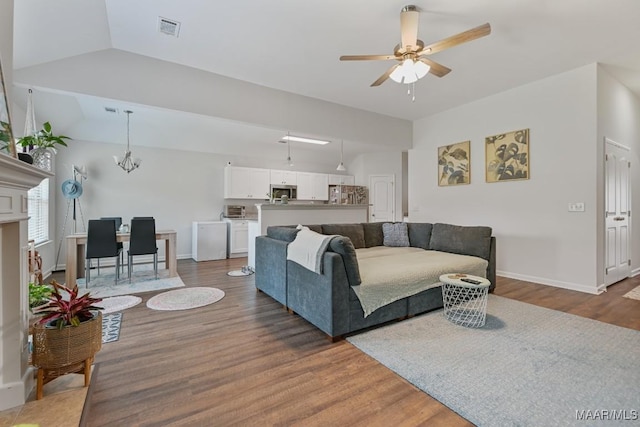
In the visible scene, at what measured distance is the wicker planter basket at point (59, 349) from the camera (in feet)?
5.15

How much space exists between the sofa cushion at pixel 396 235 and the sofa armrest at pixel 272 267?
2.02 meters

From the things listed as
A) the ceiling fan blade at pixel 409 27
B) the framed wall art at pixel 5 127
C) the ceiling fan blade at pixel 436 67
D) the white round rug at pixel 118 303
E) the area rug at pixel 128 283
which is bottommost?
the white round rug at pixel 118 303

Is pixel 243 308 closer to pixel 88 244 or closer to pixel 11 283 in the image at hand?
pixel 11 283

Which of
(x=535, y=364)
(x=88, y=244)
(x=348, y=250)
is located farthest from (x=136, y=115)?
(x=535, y=364)

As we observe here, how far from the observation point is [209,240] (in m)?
6.29

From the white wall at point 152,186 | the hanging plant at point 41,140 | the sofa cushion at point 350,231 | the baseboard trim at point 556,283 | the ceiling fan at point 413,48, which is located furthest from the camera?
the white wall at point 152,186

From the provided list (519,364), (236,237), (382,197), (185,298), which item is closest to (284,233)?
(185,298)

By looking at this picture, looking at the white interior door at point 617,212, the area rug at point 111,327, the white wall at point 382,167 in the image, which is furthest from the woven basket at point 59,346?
the white wall at point 382,167

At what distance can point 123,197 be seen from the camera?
19.3 ft

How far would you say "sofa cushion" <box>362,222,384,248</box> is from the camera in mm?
4496

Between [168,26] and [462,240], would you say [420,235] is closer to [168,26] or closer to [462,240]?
→ [462,240]

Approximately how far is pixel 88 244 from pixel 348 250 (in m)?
3.95

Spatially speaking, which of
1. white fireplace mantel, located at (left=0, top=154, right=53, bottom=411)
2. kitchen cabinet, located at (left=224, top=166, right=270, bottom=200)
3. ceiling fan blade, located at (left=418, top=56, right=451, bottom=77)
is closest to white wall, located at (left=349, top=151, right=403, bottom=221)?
kitchen cabinet, located at (left=224, top=166, right=270, bottom=200)

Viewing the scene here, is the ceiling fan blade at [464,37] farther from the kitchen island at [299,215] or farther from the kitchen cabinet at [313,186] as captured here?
the kitchen cabinet at [313,186]
